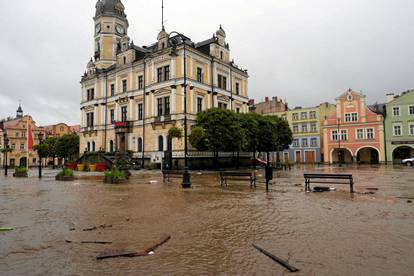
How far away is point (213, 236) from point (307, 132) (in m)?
60.1

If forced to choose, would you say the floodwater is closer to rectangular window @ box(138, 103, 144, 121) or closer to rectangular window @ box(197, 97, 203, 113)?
rectangular window @ box(197, 97, 203, 113)

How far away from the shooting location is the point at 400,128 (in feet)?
164

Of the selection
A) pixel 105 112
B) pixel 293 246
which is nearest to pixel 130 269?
pixel 293 246

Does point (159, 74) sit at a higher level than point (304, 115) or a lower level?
higher

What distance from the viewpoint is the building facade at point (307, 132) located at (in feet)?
200

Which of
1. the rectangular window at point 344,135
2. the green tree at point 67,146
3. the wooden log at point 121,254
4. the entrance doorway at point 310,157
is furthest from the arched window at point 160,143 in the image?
the entrance doorway at point 310,157

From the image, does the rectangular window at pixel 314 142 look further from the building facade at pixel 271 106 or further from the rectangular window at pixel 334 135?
the building facade at pixel 271 106

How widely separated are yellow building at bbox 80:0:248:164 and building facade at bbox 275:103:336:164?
66.3 ft

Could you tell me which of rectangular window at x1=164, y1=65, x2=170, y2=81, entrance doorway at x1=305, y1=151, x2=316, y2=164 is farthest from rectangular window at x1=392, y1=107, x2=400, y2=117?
rectangular window at x1=164, y1=65, x2=170, y2=81

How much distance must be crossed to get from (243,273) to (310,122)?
61815 millimetres

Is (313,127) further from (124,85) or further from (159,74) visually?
(124,85)

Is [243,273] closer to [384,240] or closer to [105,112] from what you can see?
[384,240]

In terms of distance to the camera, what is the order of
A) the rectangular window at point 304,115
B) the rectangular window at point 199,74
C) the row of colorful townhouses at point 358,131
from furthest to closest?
the rectangular window at point 304,115 < the row of colorful townhouses at point 358,131 < the rectangular window at point 199,74

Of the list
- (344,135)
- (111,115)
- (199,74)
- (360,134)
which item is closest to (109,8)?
(111,115)
